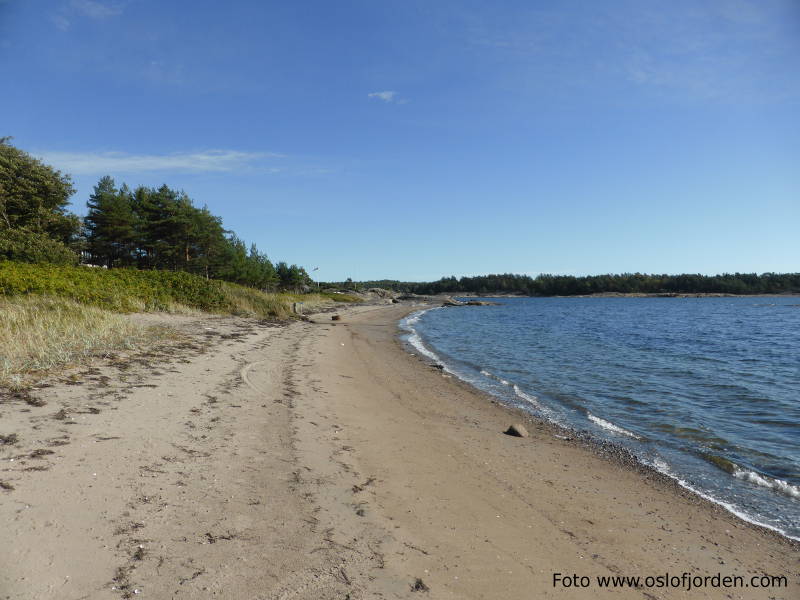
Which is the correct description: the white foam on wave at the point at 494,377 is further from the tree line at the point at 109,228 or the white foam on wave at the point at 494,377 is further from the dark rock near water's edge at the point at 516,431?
the tree line at the point at 109,228

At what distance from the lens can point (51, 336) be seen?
401 inches

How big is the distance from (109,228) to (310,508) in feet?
154

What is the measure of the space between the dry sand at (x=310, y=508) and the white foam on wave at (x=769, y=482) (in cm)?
146

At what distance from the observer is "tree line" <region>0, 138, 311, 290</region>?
28841 mm

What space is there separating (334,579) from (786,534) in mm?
Answer: 5482

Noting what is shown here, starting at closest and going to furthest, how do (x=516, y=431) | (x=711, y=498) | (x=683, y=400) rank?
(x=711, y=498) → (x=516, y=431) → (x=683, y=400)

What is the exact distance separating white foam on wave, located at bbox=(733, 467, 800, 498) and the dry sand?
146cm

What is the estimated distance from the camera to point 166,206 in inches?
1752

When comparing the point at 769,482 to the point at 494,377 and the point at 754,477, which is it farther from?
the point at 494,377

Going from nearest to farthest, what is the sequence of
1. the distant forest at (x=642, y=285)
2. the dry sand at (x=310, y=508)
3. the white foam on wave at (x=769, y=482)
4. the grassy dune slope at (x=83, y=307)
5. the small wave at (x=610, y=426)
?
the dry sand at (x=310, y=508) → the white foam on wave at (x=769, y=482) → the grassy dune slope at (x=83, y=307) → the small wave at (x=610, y=426) → the distant forest at (x=642, y=285)

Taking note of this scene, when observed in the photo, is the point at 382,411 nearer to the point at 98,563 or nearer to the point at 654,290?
the point at 98,563

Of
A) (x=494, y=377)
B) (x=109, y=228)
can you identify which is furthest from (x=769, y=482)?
(x=109, y=228)

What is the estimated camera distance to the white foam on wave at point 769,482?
250 inches

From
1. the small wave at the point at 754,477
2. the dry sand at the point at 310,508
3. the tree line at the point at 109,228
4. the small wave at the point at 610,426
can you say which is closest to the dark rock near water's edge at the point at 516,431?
the dry sand at the point at 310,508
